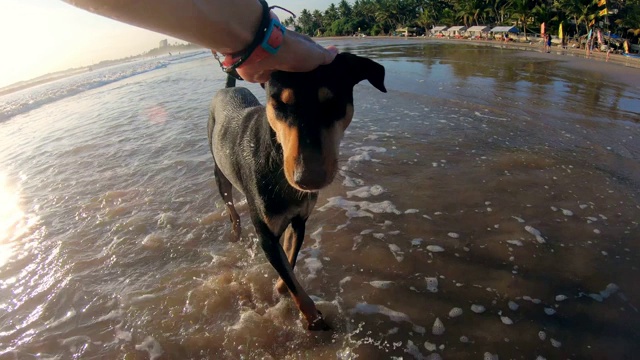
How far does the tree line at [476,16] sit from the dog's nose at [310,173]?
1759mm

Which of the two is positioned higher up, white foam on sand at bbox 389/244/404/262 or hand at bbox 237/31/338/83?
hand at bbox 237/31/338/83

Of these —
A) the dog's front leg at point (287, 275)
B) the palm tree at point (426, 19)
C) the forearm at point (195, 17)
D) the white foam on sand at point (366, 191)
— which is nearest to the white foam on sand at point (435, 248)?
the white foam on sand at point (366, 191)

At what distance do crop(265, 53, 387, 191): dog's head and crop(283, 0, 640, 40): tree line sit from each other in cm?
123

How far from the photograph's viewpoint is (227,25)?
5.97ft

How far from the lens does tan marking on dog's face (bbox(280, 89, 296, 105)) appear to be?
225 centimetres

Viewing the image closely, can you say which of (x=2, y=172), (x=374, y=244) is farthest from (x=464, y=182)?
(x=2, y=172)

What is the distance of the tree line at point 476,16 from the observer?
130 ft

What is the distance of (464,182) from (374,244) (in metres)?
2.23

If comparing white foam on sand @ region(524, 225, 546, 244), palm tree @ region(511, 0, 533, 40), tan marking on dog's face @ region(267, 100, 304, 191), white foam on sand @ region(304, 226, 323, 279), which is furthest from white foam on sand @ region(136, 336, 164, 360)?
palm tree @ region(511, 0, 533, 40)

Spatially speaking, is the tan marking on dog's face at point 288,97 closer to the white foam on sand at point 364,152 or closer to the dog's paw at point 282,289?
the dog's paw at point 282,289

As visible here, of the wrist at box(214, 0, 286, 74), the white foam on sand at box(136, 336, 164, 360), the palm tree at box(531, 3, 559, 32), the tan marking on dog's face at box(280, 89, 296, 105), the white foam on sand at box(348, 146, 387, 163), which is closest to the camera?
the wrist at box(214, 0, 286, 74)

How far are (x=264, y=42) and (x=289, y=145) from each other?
607mm

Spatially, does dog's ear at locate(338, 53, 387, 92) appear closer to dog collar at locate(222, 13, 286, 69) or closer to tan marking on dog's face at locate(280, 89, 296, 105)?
tan marking on dog's face at locate(280, 89, 296, 105)

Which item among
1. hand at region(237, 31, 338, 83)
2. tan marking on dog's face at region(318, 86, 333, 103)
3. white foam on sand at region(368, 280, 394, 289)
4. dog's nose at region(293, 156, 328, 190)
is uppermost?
hand at region(237, 31, 338, 83)
